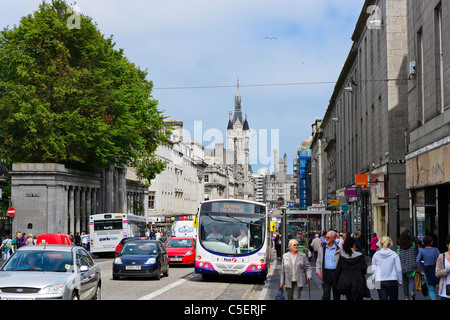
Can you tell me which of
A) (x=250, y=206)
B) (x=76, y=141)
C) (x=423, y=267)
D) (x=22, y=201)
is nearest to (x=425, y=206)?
(x=250, y=206)

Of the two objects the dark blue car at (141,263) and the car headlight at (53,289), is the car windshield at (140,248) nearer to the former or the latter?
the dark blue car at (141,263)

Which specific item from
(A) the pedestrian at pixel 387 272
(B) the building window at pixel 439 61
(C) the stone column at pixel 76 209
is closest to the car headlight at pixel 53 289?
(A) the pedestrian at pixel 387 272

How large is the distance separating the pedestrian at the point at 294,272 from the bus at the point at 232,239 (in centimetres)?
959

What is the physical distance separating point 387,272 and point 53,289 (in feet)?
19.9

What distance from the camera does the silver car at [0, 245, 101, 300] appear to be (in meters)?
11.5

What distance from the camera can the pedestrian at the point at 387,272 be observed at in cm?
1282

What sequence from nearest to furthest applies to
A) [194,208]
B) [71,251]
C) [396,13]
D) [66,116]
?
[71,251] < [396,13] < [66,116] < [194,208]

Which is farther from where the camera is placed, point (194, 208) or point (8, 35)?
point (194, 208)

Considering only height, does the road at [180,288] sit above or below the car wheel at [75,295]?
below

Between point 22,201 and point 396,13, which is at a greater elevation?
point 396,13

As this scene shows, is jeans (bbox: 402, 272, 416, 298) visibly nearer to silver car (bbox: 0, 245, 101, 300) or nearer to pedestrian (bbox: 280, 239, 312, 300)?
pedestrian (bbox: 280, 239, 312, 300)
